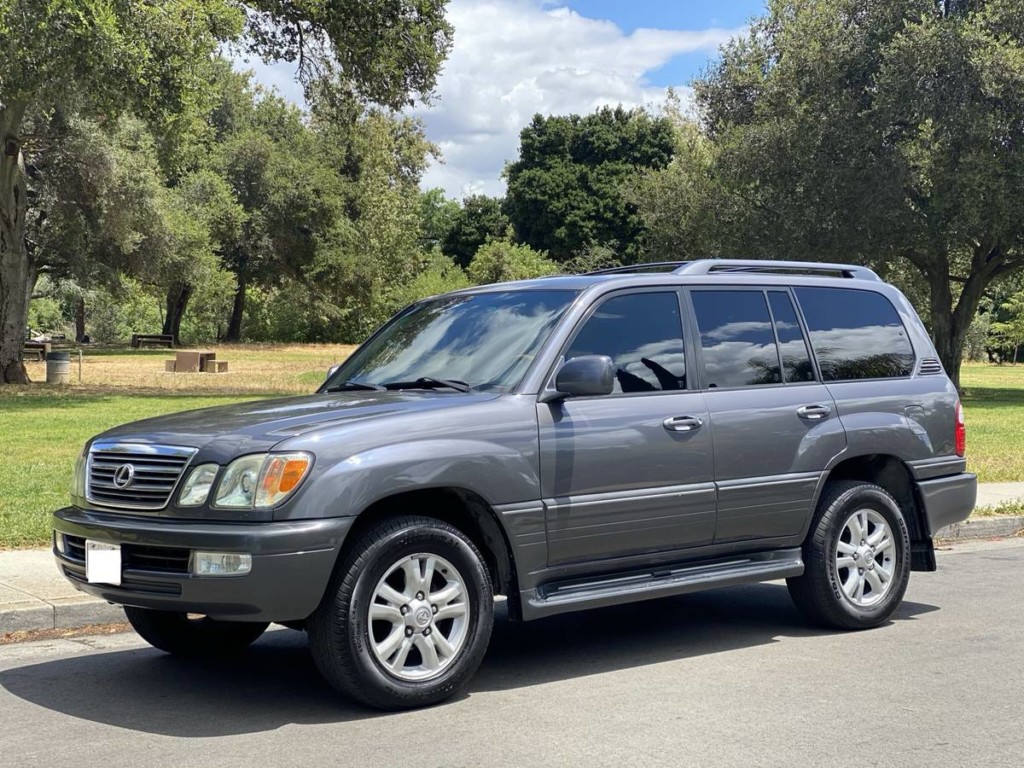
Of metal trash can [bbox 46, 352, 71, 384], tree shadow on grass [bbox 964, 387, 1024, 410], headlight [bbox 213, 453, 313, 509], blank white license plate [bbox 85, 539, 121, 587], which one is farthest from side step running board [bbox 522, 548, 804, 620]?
metal trash can [bbox 46, 352, 71, 384]

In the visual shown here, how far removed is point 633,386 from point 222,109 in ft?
203

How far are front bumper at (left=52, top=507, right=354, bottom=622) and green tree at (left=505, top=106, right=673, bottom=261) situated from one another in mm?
63114

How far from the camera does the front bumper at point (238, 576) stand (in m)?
5.12

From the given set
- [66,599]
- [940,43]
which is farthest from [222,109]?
[66,599]

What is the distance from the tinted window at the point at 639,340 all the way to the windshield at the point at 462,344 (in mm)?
203

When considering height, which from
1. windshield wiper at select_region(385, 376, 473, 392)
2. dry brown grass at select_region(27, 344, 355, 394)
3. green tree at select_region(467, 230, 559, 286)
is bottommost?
dry brown grass at select_region(27, 344, 355, 394)

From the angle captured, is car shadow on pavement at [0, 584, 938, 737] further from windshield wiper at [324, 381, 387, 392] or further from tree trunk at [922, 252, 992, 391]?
tree trunk at [922, 252, 992, 391]

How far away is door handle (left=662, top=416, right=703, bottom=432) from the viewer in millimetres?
6367

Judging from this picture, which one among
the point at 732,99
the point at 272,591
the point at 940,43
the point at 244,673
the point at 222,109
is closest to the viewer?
the point at 272,591

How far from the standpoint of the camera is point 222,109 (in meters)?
64.4

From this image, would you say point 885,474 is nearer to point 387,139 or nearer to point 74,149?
point 74,149

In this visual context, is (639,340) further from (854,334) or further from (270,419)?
(270,419)

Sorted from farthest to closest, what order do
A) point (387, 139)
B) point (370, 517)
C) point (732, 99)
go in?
point (387, 139)
point (732, 99)
point (370, 517)

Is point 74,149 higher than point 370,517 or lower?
higher
